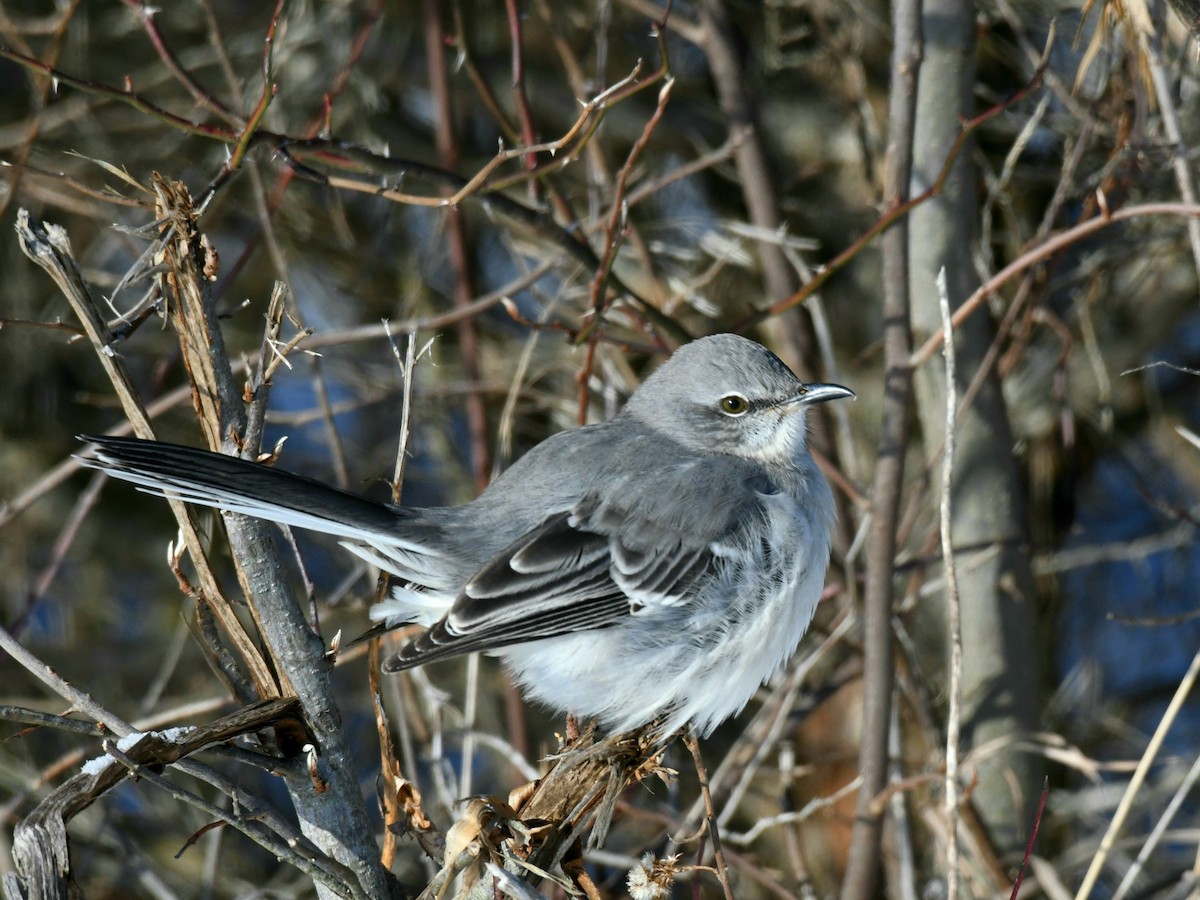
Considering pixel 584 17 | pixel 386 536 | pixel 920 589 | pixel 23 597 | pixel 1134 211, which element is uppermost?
pixel 584 17

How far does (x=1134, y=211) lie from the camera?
304cm

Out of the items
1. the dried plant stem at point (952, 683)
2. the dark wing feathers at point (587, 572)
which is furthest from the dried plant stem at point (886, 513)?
the dried plant stem at point (952, 683)

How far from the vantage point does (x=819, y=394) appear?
11.0 feet

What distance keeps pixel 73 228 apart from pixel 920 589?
180 inches

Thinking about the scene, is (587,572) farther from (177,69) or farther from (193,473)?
(177,69)

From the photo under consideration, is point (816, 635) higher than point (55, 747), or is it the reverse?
point (816, 635)

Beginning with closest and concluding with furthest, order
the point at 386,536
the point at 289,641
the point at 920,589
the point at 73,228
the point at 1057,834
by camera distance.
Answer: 1. the point at 289,641
2. the point at 386,536
3. the point at 920,589
4. the point at 1057,834
5. the point at 73,228

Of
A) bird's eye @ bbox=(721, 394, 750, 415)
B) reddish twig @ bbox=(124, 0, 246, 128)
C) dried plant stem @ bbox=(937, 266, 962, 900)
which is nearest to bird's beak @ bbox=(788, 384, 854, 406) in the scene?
bird's eye @ bbox=(721, 394, 750, 415)

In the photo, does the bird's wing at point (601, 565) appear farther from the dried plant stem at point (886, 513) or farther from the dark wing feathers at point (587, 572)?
the dried plant stem at point (886, 513)

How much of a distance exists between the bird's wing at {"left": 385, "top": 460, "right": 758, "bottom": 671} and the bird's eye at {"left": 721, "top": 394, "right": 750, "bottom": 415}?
411 millimetres

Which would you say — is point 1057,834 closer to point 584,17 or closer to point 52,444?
point 584,17

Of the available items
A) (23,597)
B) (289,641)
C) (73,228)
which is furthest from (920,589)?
(73,228)

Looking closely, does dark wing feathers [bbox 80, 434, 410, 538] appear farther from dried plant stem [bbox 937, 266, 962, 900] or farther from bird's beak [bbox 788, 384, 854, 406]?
bird's beak [bbox 788, 384, 854, 406]

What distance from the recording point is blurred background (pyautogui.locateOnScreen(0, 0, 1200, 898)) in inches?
151
